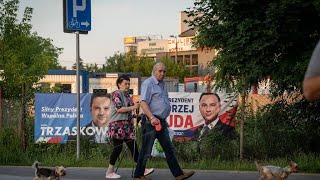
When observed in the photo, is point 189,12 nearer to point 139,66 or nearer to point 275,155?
point 275,155

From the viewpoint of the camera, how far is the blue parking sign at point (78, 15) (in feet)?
37.9

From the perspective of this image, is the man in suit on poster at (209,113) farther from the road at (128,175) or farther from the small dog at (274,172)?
Result: the small dog at (274,172)

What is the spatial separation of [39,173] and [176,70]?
81678 millimetres

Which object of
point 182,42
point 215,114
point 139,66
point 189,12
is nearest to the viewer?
point 189,12

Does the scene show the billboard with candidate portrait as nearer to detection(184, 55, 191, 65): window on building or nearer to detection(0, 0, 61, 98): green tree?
detection(0, 0, 61, 98): green tree

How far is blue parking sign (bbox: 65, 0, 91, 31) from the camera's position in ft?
37.9

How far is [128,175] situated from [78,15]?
368 centimetres

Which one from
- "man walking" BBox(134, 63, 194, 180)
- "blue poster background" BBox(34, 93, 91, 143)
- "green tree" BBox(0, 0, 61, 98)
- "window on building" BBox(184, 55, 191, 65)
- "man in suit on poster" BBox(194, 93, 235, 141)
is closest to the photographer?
"man walking" BBox(134, 63, 194, 180)

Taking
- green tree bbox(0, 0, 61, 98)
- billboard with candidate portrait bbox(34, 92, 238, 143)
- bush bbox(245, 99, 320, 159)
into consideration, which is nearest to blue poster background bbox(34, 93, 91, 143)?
billboard with candidate portrait bbox(34, 92, 238, 143)

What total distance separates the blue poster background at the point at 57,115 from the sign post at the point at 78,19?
151cm

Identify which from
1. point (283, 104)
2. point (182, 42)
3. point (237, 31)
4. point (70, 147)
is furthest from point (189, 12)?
point (182, 42)

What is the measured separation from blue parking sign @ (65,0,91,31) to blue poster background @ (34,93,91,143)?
208 cm

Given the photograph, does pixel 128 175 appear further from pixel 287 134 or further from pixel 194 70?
pixel 194 70

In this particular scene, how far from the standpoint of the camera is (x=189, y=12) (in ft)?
35.6
